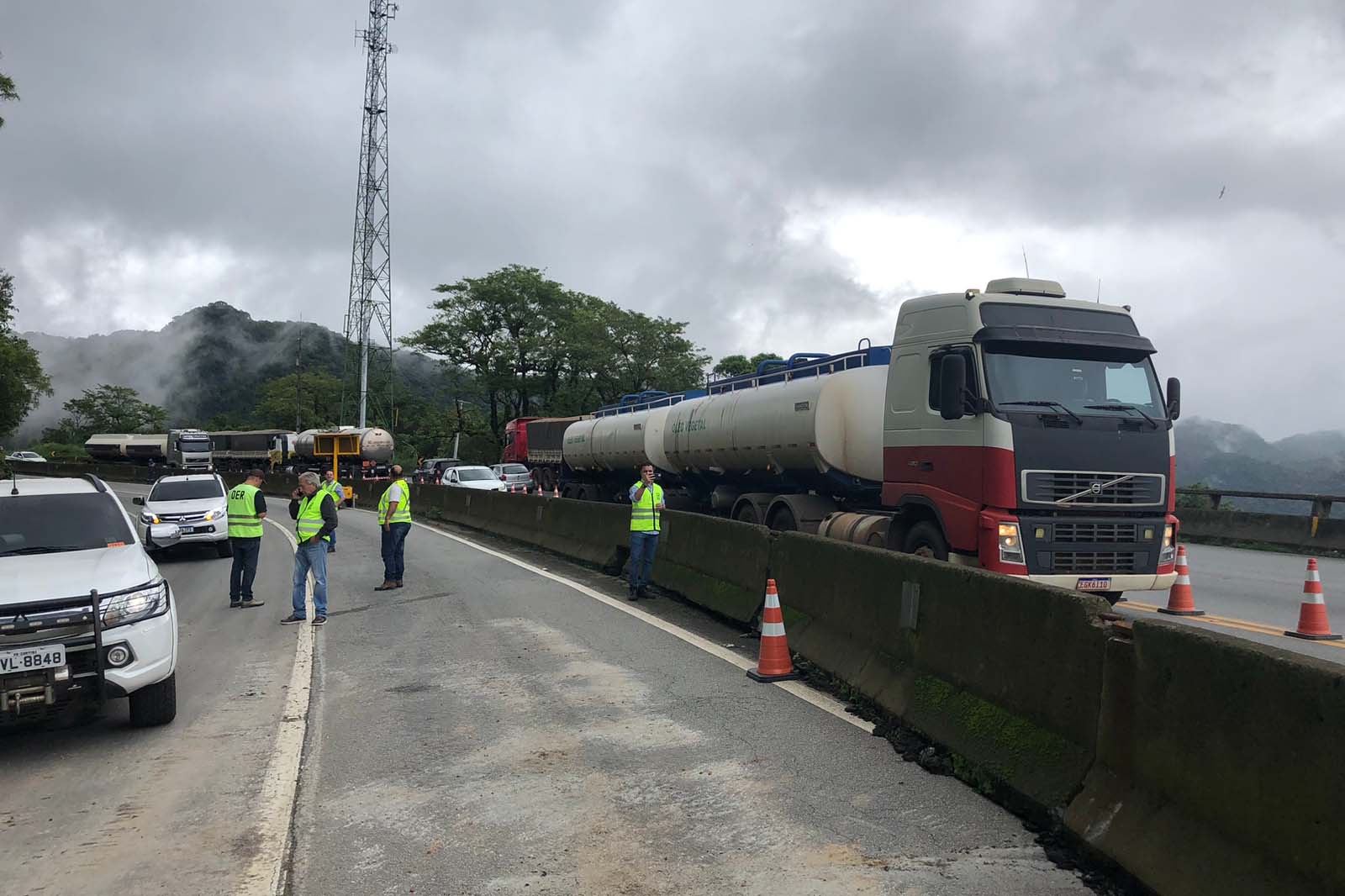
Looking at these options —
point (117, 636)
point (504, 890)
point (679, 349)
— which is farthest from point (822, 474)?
point (679, 349)

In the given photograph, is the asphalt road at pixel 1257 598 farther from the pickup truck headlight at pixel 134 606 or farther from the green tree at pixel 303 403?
the green tree at pixel 303 403

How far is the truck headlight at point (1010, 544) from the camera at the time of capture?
8.94 m

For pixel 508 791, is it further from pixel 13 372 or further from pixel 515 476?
pixel 13 372

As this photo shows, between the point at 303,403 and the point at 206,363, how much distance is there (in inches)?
2919

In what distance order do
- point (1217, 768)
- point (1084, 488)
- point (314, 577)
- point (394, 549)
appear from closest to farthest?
point (1217, 768), point (1084, 488), point (314, 577), point (394, 549)

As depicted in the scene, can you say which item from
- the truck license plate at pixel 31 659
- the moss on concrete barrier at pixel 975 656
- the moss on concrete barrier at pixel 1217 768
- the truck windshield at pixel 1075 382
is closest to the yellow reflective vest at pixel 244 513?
the truck license plate at pixel 31 659

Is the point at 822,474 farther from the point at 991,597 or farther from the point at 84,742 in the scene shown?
the point at 84,742

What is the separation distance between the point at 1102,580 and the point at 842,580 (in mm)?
2918

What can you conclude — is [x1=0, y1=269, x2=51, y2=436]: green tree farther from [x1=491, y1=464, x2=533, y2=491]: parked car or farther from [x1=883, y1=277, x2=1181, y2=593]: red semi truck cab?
[x1=883, y1=277, x2=1181, y2=593]: red semi truck cab

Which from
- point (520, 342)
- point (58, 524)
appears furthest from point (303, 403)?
point (58, 524)

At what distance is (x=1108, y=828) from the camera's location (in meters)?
4.17

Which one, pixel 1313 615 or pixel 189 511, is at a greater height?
pixel 189 511

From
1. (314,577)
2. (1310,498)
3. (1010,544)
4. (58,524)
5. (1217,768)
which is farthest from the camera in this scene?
(1310,498)

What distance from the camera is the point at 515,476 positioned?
4041 cm
